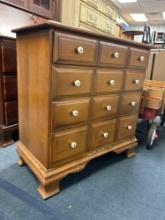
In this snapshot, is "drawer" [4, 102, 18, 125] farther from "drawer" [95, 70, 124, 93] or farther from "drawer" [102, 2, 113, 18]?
"drawer" [102, 2, 113, 18]

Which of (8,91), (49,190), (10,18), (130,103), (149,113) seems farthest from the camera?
(10,18)

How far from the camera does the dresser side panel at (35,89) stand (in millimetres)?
945

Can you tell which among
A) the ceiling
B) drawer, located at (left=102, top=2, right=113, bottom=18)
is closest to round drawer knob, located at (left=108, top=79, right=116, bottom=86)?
drawer, located at (left=102, top=2, right=113, bottom=18)

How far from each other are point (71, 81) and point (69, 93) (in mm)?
71

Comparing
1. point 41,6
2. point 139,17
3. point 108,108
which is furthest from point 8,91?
point 139,17

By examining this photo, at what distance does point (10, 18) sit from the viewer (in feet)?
6.59

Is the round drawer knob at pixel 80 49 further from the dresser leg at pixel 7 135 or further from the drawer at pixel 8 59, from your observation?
the dresser leg at pixel 7 135

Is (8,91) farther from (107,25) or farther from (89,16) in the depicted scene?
(107,25)

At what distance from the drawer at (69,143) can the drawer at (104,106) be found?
0.14m

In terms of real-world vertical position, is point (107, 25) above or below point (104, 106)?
above

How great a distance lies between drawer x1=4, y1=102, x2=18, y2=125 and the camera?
1.62 meters

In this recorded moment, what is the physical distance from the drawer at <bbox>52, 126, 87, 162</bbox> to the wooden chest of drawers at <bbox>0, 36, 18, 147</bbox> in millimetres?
788

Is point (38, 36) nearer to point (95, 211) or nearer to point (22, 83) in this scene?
point (22, 83)

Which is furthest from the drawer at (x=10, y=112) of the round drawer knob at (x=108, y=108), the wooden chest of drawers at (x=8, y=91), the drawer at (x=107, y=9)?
the drawer at (x=107, y=9)
